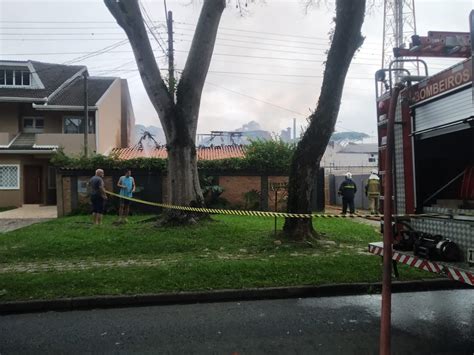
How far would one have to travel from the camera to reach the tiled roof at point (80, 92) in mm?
24984

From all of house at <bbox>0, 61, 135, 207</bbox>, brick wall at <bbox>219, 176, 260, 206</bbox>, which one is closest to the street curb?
brick wall at <bbox>219, 176, 260, 206</bbox>

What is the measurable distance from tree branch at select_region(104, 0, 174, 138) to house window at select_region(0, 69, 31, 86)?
60.8 feet

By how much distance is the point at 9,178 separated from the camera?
77.9 ft

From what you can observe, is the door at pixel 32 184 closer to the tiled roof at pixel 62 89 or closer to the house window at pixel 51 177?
the house window at pixel 51 177

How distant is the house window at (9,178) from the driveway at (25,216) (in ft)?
4.41

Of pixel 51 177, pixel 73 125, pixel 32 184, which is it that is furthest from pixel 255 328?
pixel 73 125

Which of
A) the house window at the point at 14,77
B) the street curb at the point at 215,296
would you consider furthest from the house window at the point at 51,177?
the street curb at the point at 215,296

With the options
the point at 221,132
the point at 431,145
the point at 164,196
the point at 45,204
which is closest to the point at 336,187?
the point at 164,196

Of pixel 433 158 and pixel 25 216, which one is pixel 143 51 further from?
pixel 25 216

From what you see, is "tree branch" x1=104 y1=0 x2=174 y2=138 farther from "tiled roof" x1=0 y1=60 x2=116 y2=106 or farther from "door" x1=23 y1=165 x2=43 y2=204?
"door" x1=23 y1=165 x2=43 y2=204

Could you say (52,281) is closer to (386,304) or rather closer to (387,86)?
(386,304)

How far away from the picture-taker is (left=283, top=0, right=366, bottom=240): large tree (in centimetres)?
864

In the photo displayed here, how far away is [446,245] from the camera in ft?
13.8

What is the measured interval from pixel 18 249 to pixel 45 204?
56.2 feet
